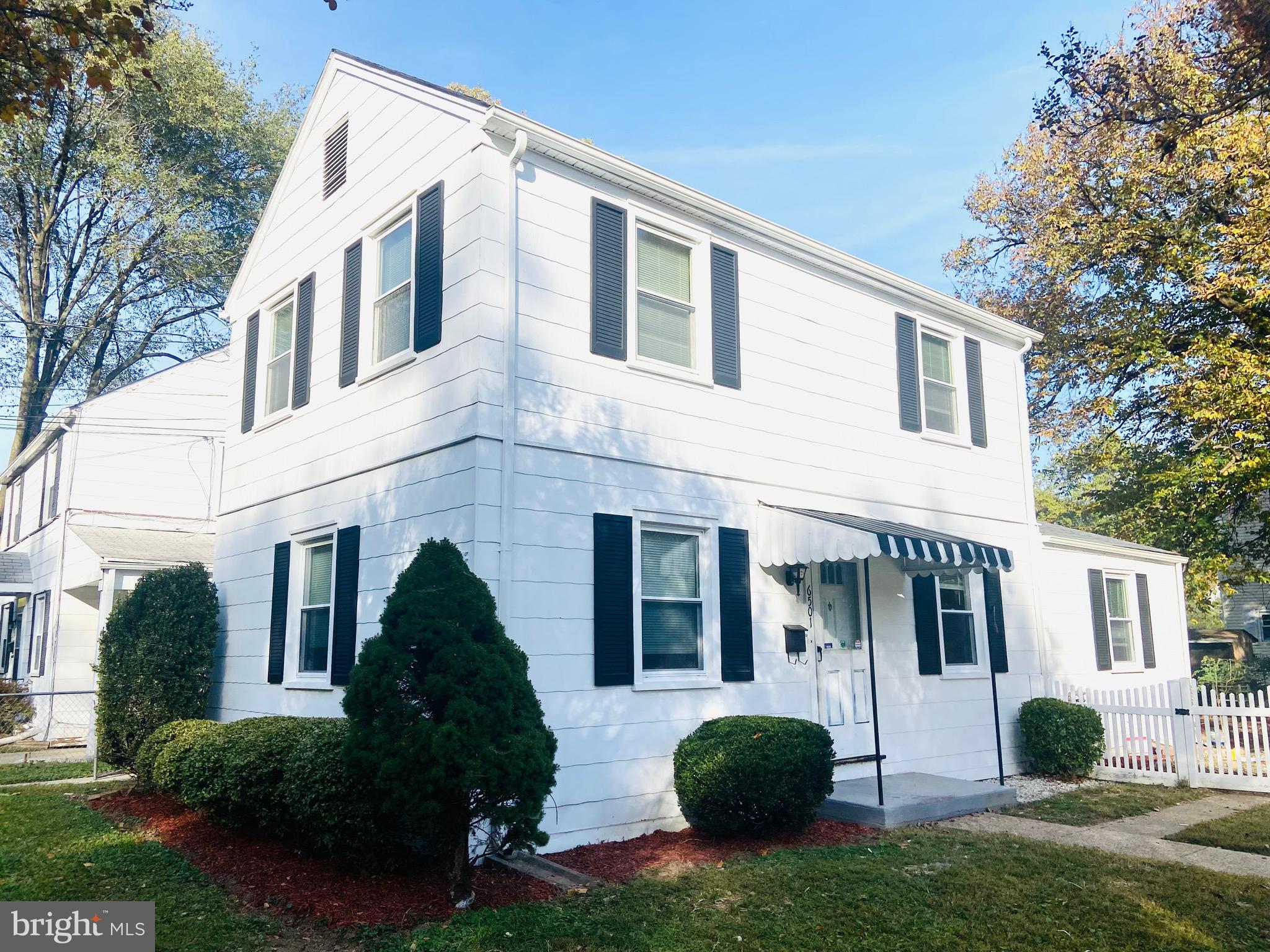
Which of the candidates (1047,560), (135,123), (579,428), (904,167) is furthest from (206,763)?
(135,123)

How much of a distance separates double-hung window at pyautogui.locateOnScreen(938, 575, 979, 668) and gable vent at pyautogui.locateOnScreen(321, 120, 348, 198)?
8.72 m

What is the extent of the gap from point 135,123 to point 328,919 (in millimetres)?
23758

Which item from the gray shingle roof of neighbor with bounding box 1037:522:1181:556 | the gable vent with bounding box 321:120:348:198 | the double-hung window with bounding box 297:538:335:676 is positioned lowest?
the double-hung window with bounding box 297:538:335:676

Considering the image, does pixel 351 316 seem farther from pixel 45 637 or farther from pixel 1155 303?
pixel 1155 303

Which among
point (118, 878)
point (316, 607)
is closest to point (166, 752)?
point (316, 607)

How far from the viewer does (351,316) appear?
10.0 m

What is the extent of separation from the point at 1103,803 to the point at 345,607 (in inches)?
327

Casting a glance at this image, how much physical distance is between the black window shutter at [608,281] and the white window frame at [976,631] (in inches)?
216

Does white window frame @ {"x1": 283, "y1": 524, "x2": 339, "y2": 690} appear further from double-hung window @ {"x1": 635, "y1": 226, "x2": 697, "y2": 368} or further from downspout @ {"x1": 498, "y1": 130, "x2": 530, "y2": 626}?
double-hung window @ {"x1": 635, "y1": 226, "x2": 697, "y2": 368}

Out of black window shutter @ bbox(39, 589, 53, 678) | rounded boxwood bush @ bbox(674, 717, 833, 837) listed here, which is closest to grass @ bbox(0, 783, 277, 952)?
rounded boxwood bush @ bbox(674, 717, 833, 837)

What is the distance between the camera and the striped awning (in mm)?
8883

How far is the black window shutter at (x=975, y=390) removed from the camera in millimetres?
13117

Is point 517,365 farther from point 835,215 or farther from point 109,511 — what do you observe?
point 835,215

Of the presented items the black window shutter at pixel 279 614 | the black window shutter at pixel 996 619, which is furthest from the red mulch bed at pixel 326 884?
the black window shutter at pixel 996 619
